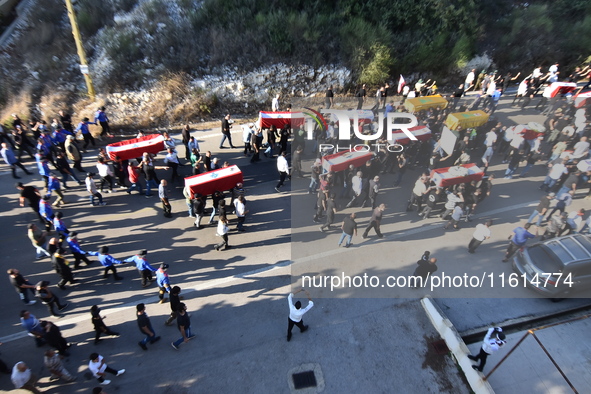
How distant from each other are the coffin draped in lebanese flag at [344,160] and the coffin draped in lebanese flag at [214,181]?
2.90 meters

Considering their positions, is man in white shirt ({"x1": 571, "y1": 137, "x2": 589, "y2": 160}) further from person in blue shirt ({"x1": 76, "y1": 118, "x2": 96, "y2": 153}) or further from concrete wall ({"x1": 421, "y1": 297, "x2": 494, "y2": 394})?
person in blue shirt ({"x1": 76, "y1": 118, "x2": 96, "y2": 153})

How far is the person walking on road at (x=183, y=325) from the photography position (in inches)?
280

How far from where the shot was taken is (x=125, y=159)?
1179 centimetres

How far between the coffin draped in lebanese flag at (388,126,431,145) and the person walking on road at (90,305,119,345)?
10.3 metres

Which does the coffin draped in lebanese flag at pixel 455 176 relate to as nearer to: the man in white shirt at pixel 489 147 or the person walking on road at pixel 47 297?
the man in white shirt at pixel 489 147

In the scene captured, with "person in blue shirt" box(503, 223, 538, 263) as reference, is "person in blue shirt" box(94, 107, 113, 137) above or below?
above

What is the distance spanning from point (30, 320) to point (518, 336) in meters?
10.4

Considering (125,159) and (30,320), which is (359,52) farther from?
(30,320)

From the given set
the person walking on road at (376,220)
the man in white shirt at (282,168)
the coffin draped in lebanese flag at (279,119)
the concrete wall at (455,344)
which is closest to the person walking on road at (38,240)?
the man in white shirt at (282,168)

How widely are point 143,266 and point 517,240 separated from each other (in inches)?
374

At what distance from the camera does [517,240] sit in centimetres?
938

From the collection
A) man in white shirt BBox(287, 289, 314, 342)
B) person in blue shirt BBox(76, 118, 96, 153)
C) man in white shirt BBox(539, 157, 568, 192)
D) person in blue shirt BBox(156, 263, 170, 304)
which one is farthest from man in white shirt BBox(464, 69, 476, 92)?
person in blue shirt BBox(76, 118, 96, 153)

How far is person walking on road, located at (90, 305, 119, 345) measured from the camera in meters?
7.10

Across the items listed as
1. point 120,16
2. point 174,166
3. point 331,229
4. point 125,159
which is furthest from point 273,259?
point 120,16
